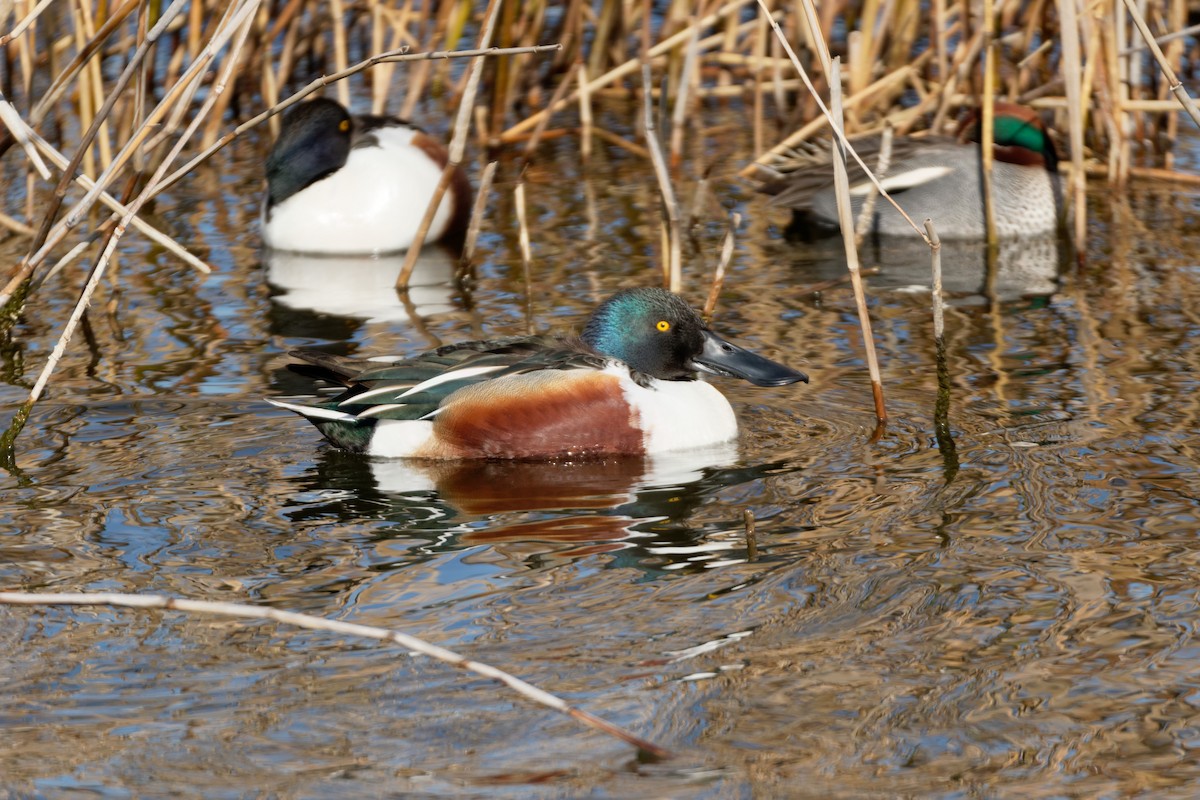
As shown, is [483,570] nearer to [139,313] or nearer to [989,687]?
[989,687]

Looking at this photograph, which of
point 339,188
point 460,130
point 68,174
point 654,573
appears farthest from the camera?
point 339,188

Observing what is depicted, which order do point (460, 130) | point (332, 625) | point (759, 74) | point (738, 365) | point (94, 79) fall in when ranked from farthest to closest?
1. point (759, 74)
2. point (94, 79)
3. point (460, 130)
4. point (738, 365)
5. point (332, 625)

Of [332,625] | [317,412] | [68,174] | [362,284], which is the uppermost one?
[68,174]

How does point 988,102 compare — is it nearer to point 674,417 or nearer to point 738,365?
point 738,365

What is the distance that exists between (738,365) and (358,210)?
373 cm

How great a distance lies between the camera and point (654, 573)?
4668mm

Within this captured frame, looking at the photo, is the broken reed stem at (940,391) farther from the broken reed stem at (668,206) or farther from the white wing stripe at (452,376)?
the broken reed stem at (668,206)

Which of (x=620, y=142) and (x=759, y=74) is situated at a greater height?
(x=759, y=74)

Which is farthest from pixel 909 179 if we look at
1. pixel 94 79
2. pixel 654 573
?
pixel 654 573

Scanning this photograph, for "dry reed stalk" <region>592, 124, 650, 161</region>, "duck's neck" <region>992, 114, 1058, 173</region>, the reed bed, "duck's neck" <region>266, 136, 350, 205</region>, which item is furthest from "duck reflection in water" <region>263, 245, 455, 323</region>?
"duck's neck" <region>992, 114, 1058, 173</region>

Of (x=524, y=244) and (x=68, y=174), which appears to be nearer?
(x=68, y=174)

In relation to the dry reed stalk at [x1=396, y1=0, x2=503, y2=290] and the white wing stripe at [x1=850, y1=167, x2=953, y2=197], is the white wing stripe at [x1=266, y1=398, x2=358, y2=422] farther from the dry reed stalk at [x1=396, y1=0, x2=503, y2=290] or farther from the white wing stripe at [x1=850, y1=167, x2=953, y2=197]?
the white wing stripe at [x1=850, y1=167, x2=953, y2=197]

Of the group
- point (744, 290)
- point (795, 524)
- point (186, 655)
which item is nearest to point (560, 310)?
point (744, 290)

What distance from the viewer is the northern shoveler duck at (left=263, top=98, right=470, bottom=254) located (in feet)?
29.8
